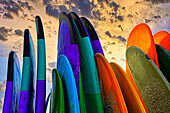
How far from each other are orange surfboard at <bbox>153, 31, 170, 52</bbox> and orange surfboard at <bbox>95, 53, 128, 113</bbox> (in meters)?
1.18

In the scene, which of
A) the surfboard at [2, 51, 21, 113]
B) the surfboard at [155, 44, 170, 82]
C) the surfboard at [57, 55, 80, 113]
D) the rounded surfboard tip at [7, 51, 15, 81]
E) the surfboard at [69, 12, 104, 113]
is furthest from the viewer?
the rounded surfboard tip at [7, 51, 15, 81]

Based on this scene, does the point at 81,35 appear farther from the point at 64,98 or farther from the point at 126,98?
the point at 126,98

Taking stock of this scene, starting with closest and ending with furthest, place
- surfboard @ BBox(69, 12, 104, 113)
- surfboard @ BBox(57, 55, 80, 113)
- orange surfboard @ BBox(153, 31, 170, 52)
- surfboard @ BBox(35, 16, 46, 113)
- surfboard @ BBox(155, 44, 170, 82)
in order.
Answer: surfboard @ BBox(57, 55, 80, 113)
surfboard @ BBox(69, 12, 104, 113)
surfboard @ BBox(35, 16, 46, 113)
surfboard @ BBox(155, 44, 170, 82)
orange surfboard @ BBox(153, 31, 170, 52)

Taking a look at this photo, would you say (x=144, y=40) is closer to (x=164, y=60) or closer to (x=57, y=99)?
(x=164, y=60)

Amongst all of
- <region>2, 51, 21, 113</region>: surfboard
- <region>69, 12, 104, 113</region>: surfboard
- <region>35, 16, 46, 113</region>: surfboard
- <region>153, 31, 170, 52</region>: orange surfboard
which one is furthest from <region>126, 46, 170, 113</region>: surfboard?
<region>2, 51, 21, 113</region>: surfboard

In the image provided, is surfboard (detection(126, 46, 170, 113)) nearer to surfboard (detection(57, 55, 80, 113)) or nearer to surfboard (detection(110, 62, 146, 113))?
surfboard (detection(110, 62, 146, 113))

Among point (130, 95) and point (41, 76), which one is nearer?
point (130, 95)

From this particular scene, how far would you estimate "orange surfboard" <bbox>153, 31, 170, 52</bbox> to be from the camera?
205 centimetres

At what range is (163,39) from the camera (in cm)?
214

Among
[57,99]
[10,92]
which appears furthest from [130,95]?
[10,92]

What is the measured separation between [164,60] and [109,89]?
0.76m

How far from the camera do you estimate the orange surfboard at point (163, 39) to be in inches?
80.8

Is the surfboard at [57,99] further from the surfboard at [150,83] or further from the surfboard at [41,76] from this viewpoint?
the surfboard at [150,83]

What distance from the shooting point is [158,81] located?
1.25 m
